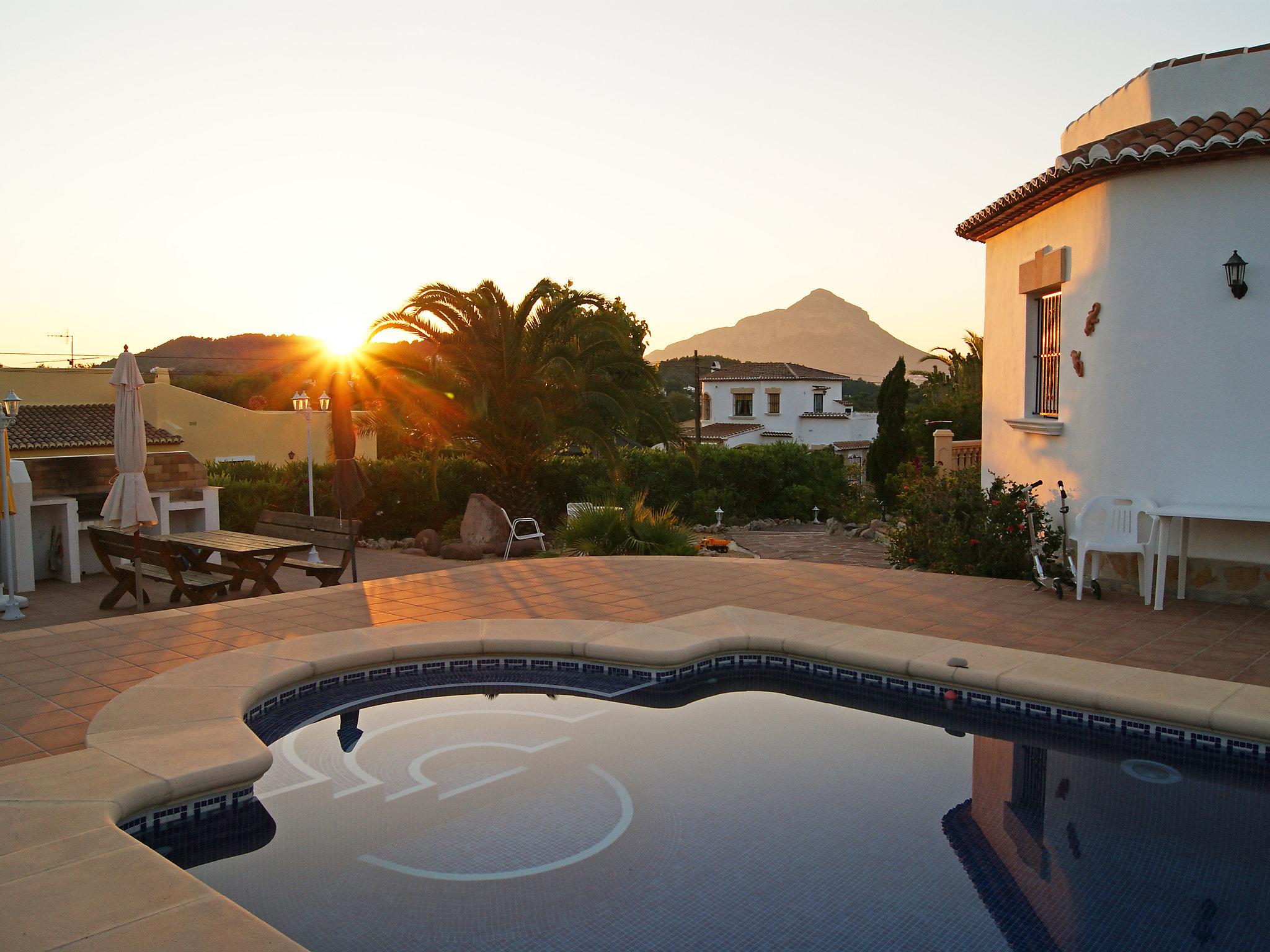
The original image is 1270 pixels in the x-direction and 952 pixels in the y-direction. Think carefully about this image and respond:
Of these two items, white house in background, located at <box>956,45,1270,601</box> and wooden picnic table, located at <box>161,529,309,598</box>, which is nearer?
white house in background, located at <box>956,45,1270,601</box>

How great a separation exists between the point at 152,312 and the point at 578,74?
2200 cm

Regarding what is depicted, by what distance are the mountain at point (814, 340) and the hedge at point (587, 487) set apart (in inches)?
4303

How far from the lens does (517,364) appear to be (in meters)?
15.2

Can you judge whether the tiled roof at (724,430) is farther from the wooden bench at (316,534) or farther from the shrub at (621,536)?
the wooden bench at (316,534)

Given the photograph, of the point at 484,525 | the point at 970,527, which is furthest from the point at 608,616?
the point at 484,525

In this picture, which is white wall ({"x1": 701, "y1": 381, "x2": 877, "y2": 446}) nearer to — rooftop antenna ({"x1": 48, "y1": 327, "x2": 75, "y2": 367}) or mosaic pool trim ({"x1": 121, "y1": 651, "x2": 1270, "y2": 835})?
rooftop antenna ({"x1": 48, "y1": 327, "x2": 75, "y2": 367})

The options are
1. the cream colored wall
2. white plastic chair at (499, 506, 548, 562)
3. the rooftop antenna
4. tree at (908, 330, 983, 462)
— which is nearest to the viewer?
white plastic chair at (499, 506, 548, 562)

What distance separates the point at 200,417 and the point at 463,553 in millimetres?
24103

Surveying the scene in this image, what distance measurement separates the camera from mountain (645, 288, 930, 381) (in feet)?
474

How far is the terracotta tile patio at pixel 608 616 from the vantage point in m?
6.02

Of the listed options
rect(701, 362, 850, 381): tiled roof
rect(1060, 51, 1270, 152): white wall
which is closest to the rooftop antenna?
rect(701, 362, 850, 381): tiled roof

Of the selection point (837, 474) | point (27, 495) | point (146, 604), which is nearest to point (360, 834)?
point (146, 604)

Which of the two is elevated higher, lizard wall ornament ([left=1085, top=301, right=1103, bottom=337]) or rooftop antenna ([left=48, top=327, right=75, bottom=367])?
rooftop antenna ([left=48, top=327, right=75, bottom=367])

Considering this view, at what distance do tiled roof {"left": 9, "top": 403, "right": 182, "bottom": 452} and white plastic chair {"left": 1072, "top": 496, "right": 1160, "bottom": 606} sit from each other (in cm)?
1476
